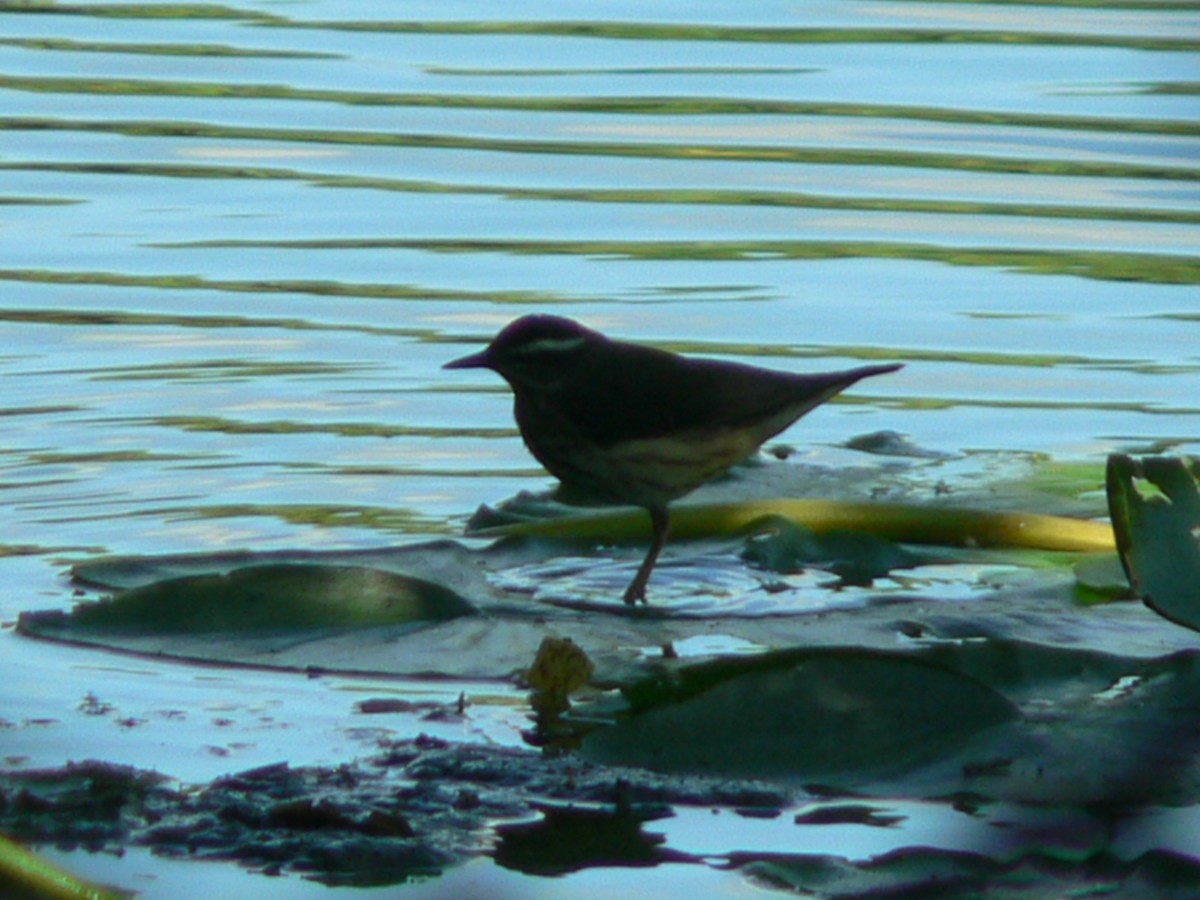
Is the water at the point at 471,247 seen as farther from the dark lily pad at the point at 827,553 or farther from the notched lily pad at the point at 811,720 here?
the dark lily pad at the point at 827,553

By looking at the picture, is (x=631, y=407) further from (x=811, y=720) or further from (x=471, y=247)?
(x=471, y=247)

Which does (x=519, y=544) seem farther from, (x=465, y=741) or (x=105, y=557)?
(x=465, y=741)

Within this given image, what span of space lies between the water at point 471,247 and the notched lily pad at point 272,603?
187 millimetres

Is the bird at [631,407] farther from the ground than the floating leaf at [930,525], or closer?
farther from the ground

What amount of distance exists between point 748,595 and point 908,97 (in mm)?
8987

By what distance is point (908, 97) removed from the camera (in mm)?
14453

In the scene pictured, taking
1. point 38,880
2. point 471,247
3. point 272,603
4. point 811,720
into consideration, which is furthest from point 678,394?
point 38,880

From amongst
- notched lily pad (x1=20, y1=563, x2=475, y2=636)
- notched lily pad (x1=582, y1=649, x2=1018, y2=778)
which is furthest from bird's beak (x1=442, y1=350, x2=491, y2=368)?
notched lily pad (x1=582, y1=649, x2=1018, y2=778)

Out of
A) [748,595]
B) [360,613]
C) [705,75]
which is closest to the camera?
[360,613]

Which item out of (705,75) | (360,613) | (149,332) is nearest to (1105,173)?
(705,75)

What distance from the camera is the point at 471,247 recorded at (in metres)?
10.8

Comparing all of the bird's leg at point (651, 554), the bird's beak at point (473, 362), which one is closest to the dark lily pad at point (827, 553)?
the bird's leg at point (651, 554)

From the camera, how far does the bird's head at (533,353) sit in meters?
6.65

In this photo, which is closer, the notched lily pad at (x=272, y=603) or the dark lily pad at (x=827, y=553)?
the notched lily pad at (x=272, y=603)
